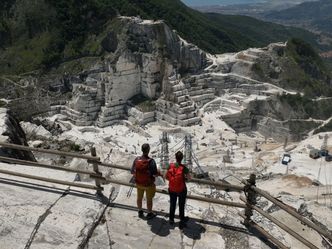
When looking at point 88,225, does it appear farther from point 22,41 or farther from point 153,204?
point 22,41

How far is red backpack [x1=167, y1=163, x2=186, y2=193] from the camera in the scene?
7902 millimetres

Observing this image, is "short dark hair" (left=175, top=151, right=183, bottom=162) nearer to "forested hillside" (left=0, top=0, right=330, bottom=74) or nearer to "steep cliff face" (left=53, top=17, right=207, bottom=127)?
"steep cliff face" (left=53, top=17, right=207, bottom=127)

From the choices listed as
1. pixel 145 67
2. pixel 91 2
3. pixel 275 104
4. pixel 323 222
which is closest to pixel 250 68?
pixel 275 104

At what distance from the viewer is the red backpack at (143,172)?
812 cm

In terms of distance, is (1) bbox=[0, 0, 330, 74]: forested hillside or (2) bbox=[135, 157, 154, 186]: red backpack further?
(1) bbox=[0, 0, 330, 74]: forested hillside

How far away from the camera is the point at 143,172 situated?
8.12m

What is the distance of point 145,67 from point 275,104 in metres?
25.2

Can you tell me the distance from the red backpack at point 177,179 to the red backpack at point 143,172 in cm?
50

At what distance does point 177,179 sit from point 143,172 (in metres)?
0.77

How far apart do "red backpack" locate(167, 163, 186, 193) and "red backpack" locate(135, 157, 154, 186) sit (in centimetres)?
50

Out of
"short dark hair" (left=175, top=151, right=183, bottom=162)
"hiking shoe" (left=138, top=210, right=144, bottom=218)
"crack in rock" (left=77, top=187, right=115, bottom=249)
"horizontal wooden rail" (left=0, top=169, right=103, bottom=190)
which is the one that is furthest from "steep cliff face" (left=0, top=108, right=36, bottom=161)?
"short dark hair" (left=175, top=151, right=183, bottom=162)

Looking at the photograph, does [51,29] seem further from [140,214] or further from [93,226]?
[93,226]

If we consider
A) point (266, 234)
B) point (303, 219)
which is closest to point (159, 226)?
point (266, 234)

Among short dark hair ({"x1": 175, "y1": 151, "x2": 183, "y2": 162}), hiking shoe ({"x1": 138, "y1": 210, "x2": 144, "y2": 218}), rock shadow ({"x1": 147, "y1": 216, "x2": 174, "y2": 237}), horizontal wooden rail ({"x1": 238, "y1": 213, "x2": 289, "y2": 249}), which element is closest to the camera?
horizontal wooden rail ({"x1": 238, "y1": 213, "x2": 289, "y2": 249})
